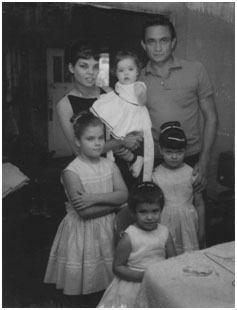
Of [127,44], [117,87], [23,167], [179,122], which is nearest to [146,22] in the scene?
[127,44]

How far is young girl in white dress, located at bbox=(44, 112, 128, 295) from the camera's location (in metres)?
2.36

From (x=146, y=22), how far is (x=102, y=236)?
130 cm

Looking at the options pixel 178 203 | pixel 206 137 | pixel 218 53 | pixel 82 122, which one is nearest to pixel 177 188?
pixel 178 203

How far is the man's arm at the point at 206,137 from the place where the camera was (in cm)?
255

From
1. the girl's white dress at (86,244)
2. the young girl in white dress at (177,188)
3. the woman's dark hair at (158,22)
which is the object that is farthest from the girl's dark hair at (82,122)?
the woman's dark hair at (158,22)

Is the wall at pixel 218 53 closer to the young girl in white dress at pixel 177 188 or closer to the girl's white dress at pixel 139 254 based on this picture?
the young girl in white dress at pixel 177 188

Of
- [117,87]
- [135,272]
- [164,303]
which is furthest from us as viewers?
[117,87]

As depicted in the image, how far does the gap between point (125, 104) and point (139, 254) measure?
89 centimetres

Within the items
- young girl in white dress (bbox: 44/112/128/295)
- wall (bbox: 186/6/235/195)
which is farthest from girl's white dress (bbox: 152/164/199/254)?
wall (bbox: 186/6/235/195)

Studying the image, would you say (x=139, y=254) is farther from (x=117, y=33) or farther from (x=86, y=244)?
(x=117, y=33)

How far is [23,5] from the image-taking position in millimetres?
2291

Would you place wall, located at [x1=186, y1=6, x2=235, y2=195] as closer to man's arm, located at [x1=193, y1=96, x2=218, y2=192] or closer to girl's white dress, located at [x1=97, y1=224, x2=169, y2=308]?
man's arm, located at [x1=193, y1=96, x2=218, y2=192]

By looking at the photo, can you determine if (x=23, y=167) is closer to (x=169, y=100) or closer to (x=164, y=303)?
(x=169, y=100)

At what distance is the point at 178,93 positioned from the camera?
253 cm
